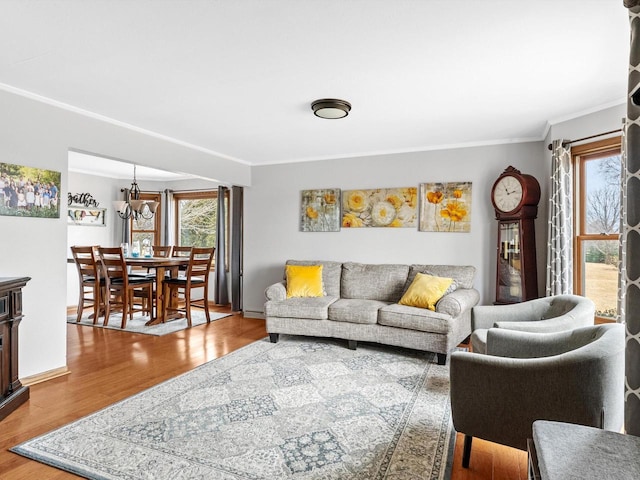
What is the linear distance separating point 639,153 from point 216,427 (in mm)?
2546

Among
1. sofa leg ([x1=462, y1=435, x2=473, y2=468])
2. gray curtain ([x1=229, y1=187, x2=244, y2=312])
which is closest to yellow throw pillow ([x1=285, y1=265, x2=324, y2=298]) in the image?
gray curtain ([x1=229, y1=187, x2=244, y2=312])

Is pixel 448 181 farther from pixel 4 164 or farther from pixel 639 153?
pixel 4 164

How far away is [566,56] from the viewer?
2412 mm

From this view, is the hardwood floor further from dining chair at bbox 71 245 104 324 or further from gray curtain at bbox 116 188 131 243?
gray curtain at bbox 116 188 131 243

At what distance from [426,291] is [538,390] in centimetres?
228

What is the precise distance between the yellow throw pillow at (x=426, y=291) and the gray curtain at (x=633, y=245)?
249 centimetres

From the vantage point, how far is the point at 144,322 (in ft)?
17.7

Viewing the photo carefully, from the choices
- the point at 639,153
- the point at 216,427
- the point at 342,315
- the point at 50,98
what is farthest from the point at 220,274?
the point at 639,153

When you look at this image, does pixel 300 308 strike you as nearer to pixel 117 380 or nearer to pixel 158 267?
pixel 117 380

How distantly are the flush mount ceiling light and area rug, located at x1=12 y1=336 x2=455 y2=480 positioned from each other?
7.35 feet

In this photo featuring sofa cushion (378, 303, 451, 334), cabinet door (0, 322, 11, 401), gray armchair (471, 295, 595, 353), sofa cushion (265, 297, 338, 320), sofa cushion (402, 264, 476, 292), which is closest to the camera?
gray armchair (471, 295, 595, 353)

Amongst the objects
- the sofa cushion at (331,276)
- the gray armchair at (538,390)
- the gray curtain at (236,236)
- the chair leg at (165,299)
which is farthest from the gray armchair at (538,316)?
the chair leg at (165,299)

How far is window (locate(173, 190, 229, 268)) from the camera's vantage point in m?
7.28

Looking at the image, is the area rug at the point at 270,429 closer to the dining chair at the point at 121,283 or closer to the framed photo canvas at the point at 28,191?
the framed photo canvas at the point at 28,191
